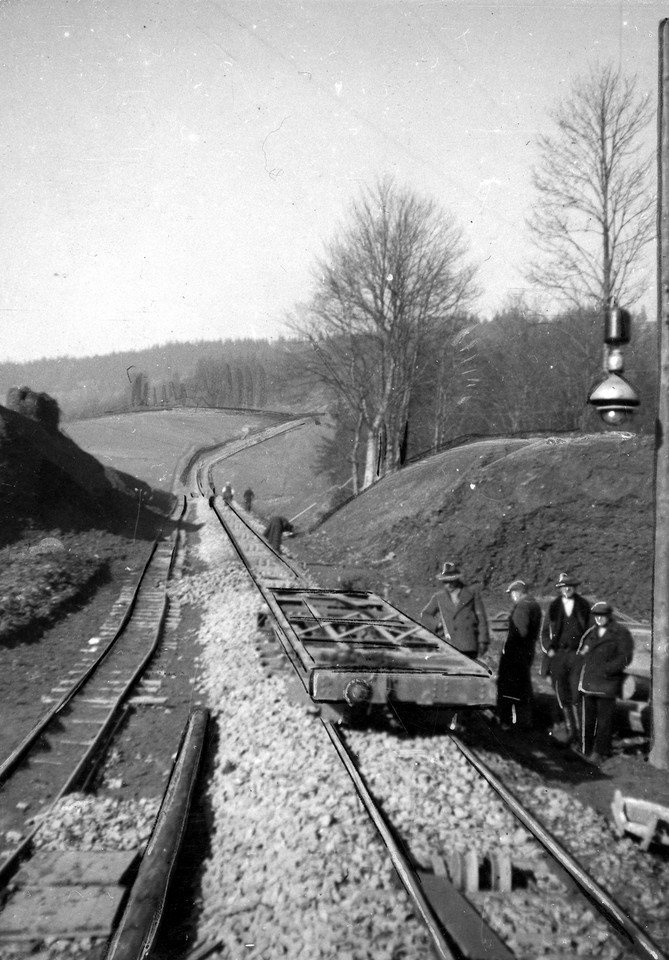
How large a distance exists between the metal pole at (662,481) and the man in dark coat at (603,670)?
308 millimetres

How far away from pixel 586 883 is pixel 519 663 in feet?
10.1

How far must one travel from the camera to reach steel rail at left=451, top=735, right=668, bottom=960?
146 inches

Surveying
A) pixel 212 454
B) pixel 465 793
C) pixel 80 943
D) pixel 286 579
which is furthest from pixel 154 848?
pixel 212 454

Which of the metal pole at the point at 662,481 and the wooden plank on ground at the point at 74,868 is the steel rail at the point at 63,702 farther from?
the metal pole at the point at 662,481

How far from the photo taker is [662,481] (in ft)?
21.1

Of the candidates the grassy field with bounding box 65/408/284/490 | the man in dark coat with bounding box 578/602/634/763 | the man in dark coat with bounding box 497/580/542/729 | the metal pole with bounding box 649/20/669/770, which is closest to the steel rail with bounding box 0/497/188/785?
the man in dark coat with bounding box 497/580/542/729

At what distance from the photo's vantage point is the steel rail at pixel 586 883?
3697 millimetres

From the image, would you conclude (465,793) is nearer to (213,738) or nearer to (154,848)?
(154,848)

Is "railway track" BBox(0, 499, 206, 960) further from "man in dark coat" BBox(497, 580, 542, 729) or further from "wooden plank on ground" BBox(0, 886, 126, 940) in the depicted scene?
"man in dark coat" BBox(497, 580, 542, 729)

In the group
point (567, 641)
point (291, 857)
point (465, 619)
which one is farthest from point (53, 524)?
point (291, 857)

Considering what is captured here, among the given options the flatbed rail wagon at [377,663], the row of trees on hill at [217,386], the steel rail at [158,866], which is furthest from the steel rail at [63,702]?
the row of trees on hill at [217,386]

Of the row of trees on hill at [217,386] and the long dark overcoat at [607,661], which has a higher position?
the row of trees on hill at [217,386]

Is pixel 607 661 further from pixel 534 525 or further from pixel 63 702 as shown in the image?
pixel 534 525

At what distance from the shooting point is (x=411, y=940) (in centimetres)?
369
